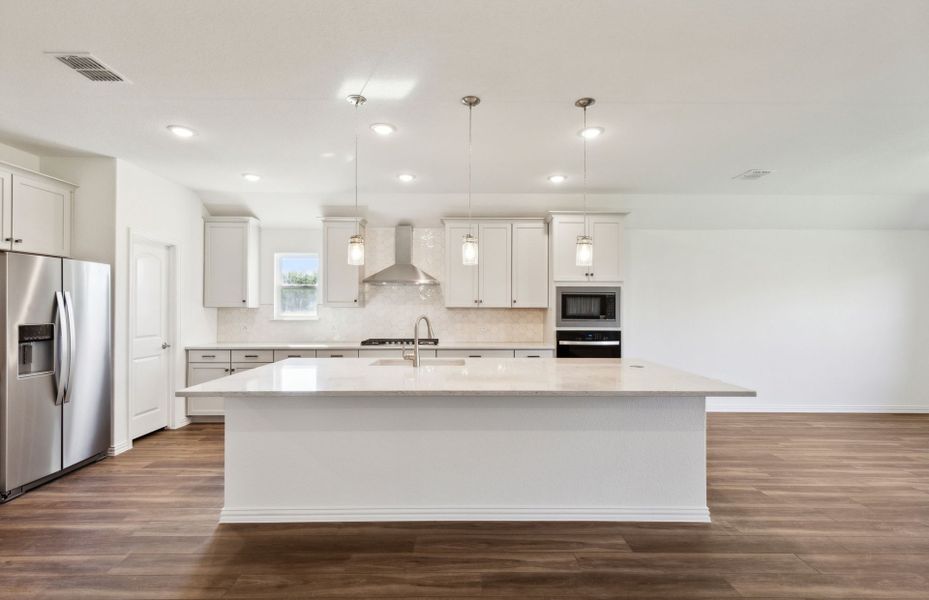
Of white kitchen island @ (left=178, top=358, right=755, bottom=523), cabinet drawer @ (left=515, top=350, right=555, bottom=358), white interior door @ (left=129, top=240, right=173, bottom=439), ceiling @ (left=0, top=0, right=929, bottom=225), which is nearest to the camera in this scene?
ceiling @ (left=0, top=0, right=929, bottom=225)

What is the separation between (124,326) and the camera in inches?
153

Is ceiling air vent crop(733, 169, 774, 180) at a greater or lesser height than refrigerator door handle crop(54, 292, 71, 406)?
greater

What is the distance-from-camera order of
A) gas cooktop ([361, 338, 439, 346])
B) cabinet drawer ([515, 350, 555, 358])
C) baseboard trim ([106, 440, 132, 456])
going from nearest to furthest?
baseboard trim ([106, 440, 132, 456]), cabinet drawer ([515, 350, 555, 358]), gas cooktop ([361, 338, 439, 346])

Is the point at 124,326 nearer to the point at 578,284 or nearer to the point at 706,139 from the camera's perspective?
the point at 578,284

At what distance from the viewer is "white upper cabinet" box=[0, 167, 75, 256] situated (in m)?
3.25

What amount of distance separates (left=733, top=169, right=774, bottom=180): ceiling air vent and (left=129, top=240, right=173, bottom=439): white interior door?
5564 millimetres

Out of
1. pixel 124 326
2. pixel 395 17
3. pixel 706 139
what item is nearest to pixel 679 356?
pixel 706 139

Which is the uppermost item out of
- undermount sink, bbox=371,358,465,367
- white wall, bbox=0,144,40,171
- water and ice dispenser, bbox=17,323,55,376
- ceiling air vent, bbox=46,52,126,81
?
ceiling air vent, bbox=46,52,126,81

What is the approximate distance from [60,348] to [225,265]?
2057mm

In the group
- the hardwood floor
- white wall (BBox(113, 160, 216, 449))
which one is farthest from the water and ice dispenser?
the hardwood floor

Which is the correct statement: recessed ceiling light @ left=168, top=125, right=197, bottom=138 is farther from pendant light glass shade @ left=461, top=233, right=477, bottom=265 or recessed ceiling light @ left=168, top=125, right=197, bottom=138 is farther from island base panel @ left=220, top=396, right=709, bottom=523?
pendant light glass shade @ left=461, top=233, right=477, bottom=265

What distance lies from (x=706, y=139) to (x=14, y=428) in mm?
5196

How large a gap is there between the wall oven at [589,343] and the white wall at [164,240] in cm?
393

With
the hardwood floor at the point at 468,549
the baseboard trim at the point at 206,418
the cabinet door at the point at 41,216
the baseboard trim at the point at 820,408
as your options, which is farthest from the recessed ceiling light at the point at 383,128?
the baseboard trim at the point at 820,408
